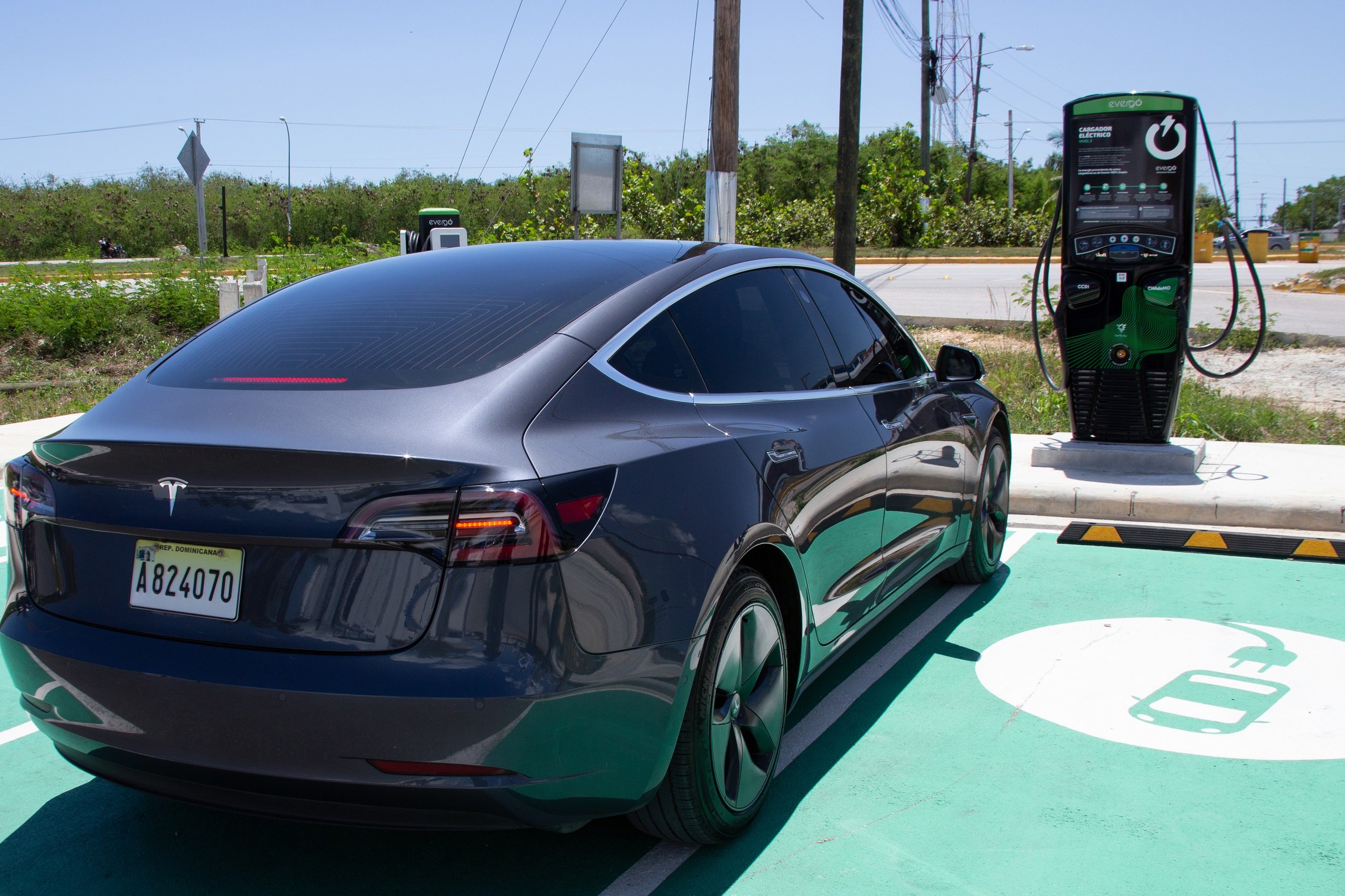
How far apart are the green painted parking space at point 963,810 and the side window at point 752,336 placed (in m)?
1.28

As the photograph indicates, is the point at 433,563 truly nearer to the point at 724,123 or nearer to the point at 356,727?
the point at 356,727

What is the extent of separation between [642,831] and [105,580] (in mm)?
1533

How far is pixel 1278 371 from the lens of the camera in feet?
42.0

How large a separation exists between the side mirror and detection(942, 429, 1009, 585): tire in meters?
0.53

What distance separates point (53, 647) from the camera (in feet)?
8.48

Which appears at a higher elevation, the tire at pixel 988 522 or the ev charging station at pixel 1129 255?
the ev charging station at pixel 1129 255

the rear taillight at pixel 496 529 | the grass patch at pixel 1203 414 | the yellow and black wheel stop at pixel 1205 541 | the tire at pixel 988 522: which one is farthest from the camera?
the grass patch at pixel 1203 414

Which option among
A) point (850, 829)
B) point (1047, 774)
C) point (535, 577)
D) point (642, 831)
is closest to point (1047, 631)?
point (1047, 774)

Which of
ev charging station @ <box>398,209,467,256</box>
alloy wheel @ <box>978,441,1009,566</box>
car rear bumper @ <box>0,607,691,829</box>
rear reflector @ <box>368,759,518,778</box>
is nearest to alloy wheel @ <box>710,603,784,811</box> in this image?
car rear bumper @ <box>0,607,691,829</box>

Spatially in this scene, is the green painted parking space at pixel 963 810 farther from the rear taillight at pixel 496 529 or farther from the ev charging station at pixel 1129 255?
the ev charging station at pixel 1129 255

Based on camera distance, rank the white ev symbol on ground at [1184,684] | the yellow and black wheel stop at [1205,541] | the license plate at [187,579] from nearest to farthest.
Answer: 1. the license plate at [187,579]
2. the white ev symbol on ground at [1184,684]
3. the yellow and black wheel stop at [1205,541]

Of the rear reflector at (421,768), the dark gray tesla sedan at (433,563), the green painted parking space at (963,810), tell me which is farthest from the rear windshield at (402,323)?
the green painted parking space at (963,810)

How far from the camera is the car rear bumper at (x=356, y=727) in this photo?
2307 mm

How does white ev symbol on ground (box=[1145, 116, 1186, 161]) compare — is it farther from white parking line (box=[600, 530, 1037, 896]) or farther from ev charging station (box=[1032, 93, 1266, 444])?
white parking line (box=[600, 530, 1037, 896])
